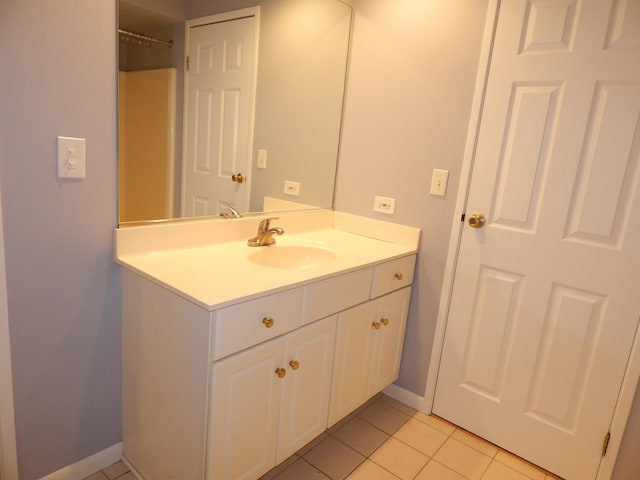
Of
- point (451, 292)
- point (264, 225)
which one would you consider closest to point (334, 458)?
point (451, 292)

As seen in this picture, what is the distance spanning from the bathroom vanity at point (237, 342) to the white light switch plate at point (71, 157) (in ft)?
0.80

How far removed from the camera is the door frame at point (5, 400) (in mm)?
1225

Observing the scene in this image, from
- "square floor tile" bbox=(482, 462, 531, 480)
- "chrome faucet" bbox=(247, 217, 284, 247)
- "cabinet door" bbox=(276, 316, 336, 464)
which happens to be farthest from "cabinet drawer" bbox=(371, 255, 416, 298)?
"square floor tile" bbox=(482, 462, 531, 480)

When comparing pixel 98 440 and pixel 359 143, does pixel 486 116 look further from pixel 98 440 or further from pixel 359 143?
pixel 98 440

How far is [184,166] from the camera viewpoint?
1.61 meters

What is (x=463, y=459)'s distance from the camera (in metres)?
1.80

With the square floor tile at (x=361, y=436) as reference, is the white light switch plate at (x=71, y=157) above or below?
above

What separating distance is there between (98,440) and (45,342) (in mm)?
465

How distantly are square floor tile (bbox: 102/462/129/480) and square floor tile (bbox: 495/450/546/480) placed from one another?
5.05ft

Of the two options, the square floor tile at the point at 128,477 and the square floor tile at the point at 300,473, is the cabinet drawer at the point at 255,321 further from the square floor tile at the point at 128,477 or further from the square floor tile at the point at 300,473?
the square floor tile at the point at 128,477

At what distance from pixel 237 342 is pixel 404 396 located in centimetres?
127

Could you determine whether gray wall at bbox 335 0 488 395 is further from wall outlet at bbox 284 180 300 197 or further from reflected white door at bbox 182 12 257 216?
reflected white door at bbox 182 12 257 216

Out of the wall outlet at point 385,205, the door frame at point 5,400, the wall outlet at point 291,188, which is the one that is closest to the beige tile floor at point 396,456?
the door frame at point 5,400

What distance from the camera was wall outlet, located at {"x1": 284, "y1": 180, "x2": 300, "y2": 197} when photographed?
6.79 feet
